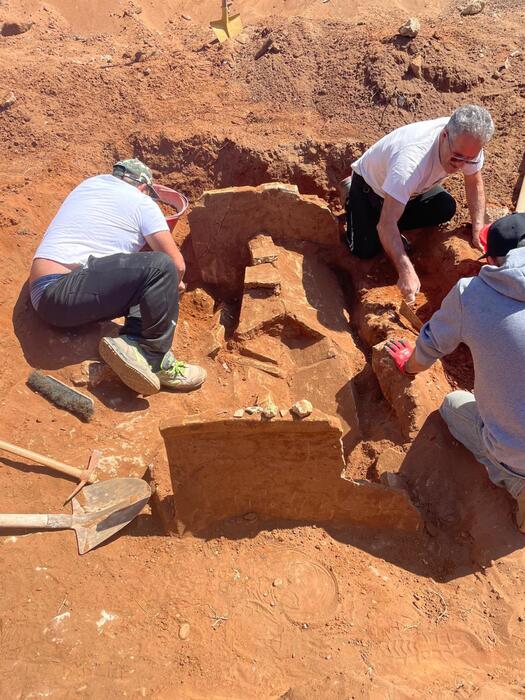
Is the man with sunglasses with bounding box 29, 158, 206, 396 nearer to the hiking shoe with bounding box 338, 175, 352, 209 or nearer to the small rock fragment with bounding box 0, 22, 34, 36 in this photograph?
the hiking shoe with bounding box 338, 175, 352, 209

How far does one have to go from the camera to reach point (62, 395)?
3.36m

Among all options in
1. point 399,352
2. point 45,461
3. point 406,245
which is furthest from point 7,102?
point 399,352

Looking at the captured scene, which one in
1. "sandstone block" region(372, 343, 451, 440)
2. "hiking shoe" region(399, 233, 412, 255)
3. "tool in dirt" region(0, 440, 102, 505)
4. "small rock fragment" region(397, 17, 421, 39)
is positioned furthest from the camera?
"small rock fragment" region(397, 17, 421, 39)

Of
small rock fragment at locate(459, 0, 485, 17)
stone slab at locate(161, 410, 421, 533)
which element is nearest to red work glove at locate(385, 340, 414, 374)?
stone slab at locate(161, 410, 421, 533)

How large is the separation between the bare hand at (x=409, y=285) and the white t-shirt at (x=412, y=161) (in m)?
0.50

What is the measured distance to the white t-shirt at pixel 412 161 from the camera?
144 inches

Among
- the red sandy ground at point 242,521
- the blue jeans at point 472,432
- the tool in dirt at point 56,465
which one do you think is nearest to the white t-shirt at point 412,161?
the red sandy ground at point 242,521

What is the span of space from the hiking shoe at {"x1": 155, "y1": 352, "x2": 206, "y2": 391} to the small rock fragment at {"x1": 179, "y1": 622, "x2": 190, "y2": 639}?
165 centimetres

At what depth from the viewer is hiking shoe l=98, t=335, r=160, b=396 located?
Result: 11.2 ft

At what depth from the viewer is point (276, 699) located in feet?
6.81

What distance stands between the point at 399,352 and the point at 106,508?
1.91 metres

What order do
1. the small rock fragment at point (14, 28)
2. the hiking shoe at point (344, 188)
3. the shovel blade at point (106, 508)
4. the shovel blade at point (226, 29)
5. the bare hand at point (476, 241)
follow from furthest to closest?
the small rock fragment at point (14, 28), the shovel blade at point (226, 29), the hiking shoe at point (344, 188), the bare hand at point (476, 241), the shovel blade at point (106, 508)

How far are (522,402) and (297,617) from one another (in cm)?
136

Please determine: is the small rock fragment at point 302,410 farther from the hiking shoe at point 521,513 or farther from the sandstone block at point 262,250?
the sandstone block at point 262,250
